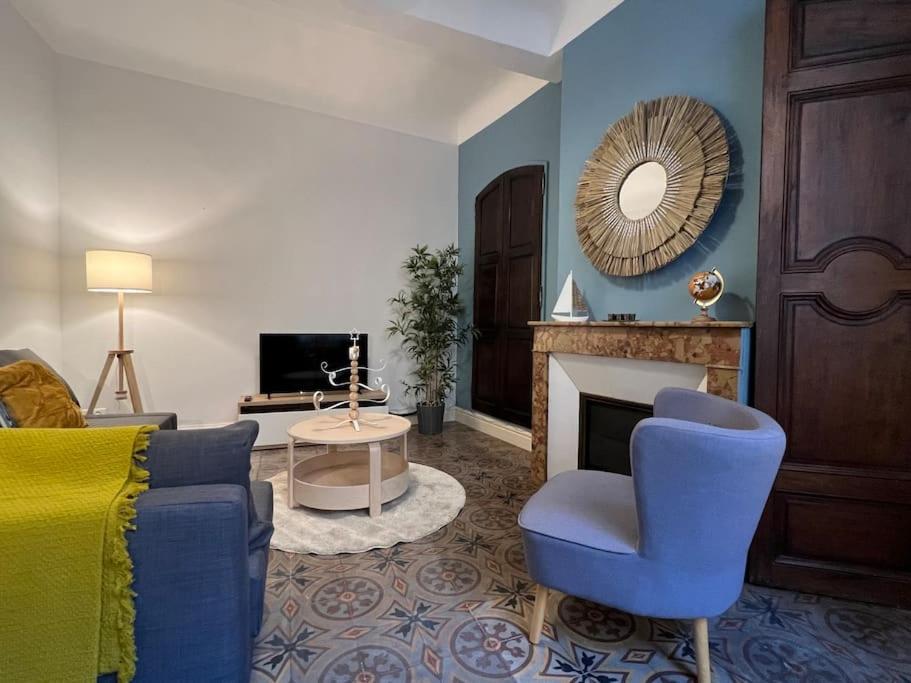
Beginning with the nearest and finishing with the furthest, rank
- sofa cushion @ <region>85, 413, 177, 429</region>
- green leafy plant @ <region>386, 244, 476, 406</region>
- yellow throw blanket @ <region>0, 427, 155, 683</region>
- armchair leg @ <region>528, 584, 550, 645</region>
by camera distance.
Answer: yellow throw blanket @ <region>0, 427, 155, 683</region>, armchair leg @ <region>528, 584, 550, 645</region>, sofa cushion @ <region>85, 413, 177, 429</region>, green leafy plant @ <region>386, 244, 476, 406</region>

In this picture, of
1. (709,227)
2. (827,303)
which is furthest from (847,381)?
(709,227)

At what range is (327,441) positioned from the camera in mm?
2412

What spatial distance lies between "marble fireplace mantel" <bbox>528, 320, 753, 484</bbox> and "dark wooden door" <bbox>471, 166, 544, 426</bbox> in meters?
0.88

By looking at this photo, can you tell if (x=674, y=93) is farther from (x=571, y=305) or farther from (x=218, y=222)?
(x=218, y=222)

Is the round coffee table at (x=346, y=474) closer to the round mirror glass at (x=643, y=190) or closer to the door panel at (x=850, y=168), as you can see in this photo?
the round mirror glass at (x=643, y=190)

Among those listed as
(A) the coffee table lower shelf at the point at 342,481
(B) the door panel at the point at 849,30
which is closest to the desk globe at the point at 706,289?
(B) the door panel at the point at 849,30

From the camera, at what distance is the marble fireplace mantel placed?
→ 191 centimetres

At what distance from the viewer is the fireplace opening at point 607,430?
8.36ft

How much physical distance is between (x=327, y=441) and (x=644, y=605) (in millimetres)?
1704

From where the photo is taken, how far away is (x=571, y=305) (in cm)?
278

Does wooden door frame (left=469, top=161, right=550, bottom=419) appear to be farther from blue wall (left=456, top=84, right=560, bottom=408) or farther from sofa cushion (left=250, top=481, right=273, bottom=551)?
sofa cushion (left=250, top=481, right=273, bottom=551)

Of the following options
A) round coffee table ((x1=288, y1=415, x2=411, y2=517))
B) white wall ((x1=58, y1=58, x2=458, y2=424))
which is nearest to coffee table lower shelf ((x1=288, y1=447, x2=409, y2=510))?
round coffee table ((x1=288, y1=415, x2=411, y2=517))

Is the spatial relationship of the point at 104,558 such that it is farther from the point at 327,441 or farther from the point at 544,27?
the point at 544,27

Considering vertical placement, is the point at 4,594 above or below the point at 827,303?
below
